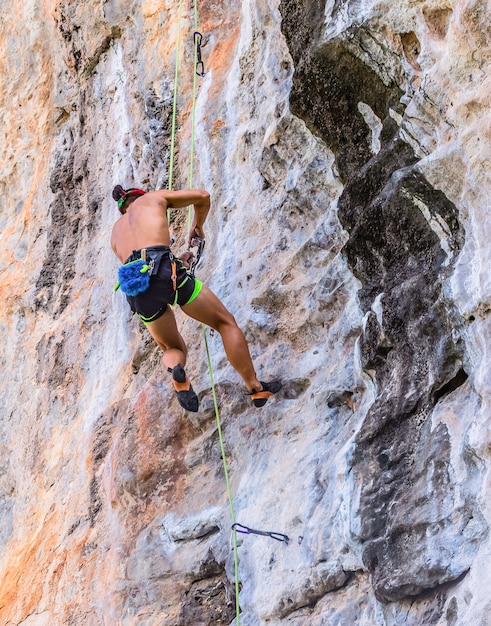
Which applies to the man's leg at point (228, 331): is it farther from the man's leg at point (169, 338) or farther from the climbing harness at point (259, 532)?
the climbing harness at point (259, 532)

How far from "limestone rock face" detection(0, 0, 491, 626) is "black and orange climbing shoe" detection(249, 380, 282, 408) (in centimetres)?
10

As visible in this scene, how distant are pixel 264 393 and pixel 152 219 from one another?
130cm

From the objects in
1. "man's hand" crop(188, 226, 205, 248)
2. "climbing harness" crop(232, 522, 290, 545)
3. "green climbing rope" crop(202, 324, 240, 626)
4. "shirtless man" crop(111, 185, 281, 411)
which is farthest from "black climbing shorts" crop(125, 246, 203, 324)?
"climbing harness" crop(232, 522, 290, 545)

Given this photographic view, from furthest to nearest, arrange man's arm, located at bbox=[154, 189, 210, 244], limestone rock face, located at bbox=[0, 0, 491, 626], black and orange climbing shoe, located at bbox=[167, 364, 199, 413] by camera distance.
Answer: man's arm, located at bbox=[154, 189, 210, 244] < black and orange climbing shoe, located at bbox=[167, 364, 199, 413] < limestone rock face, located at bbox=[0, 0, 491, 626]

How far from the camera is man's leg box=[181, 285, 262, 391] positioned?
16.7 feet

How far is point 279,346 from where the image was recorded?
5473mm

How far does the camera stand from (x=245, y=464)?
17.4ft

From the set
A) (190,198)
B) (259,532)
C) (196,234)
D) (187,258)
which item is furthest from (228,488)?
(190,198)

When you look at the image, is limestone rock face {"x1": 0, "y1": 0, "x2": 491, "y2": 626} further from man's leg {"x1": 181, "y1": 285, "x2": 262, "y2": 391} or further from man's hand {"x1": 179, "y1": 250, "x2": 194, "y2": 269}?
man's hand {"x1": 179, "y1": 250, "x2": 194, "y2": 269}

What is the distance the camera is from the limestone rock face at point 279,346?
3.99m

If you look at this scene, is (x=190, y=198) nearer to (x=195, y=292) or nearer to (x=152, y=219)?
(x=152, y=219)

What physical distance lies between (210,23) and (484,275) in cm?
461

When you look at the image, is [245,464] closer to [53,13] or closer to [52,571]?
[52,571]

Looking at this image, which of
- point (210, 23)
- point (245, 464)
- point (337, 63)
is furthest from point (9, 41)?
point (245, 464)
